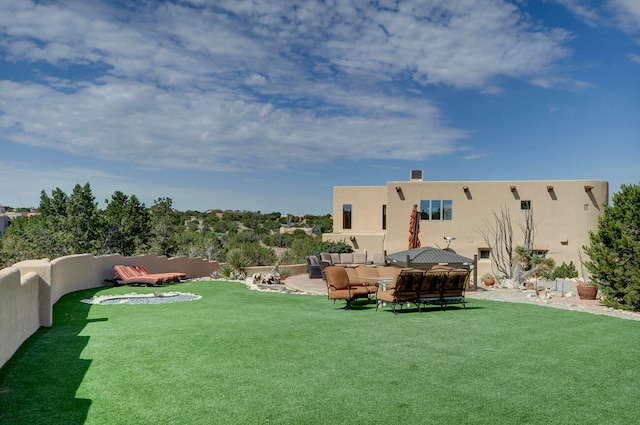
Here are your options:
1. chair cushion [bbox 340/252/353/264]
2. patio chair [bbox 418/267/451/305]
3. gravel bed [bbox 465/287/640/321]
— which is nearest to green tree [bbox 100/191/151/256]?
chair cushion [bbox 340/252/353/264]

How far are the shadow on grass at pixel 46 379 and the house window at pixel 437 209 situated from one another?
21192 mm

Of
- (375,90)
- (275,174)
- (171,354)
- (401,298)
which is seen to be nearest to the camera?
(171,354)

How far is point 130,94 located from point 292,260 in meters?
14.2

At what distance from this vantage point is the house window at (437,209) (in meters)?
27.2

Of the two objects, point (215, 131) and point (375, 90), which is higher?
point (375, 90)

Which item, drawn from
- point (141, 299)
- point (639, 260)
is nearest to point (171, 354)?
point (141, 299)

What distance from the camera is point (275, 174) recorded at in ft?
140

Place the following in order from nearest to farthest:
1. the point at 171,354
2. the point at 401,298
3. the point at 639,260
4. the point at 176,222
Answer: the point at 171,354 → the point at 401,298 → the point at 639,260 → the point at 176,222

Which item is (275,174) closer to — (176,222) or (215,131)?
(176,222)

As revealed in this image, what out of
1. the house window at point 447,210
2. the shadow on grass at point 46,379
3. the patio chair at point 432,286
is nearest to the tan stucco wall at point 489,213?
the house window at point 447,210

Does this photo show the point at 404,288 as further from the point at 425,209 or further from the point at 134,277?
the point at 425,209

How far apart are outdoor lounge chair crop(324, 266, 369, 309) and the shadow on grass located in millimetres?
5976

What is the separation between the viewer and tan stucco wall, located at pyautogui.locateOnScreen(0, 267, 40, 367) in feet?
21.6

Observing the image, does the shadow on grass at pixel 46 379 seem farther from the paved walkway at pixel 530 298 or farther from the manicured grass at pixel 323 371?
the paved walkway at pixel 530 298
